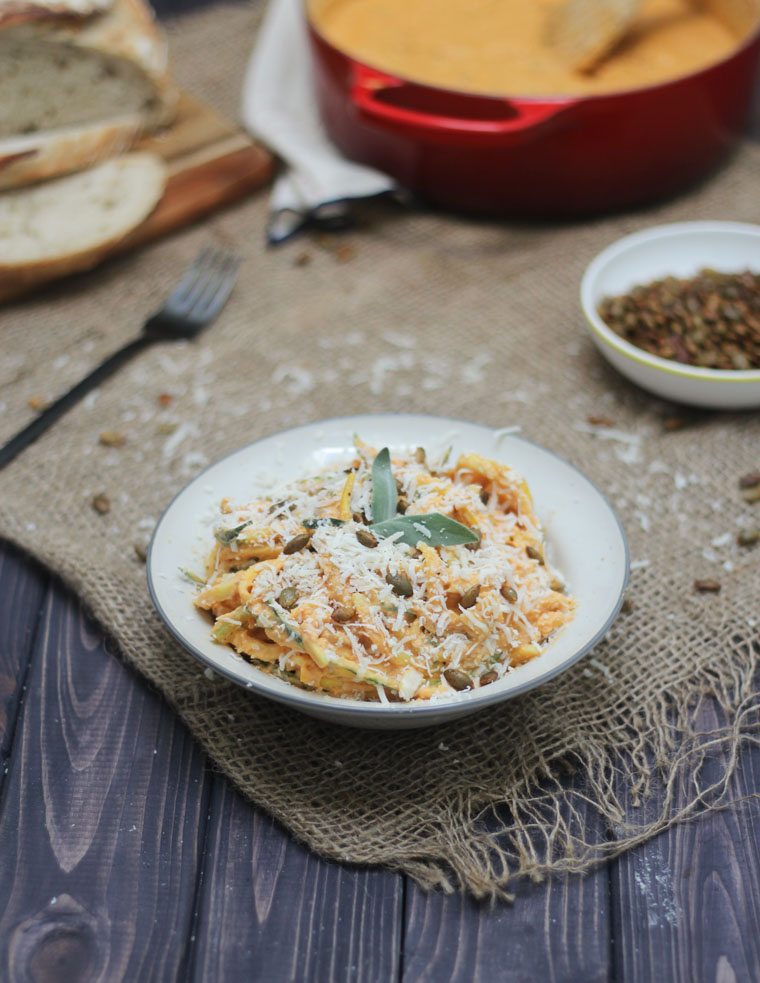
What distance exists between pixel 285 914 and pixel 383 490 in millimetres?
742

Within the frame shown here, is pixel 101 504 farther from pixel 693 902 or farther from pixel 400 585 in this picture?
pixel 693 902

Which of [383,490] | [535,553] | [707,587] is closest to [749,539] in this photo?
[707,587]

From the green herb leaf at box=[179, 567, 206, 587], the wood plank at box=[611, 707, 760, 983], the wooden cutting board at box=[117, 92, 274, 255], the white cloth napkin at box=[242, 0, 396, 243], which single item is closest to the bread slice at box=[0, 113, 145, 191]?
the wooden cutting board at box=[117, 92, 274, 255]

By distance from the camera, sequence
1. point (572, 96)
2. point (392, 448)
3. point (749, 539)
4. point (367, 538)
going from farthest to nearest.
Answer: point (572, 96) < point (749, 539) < point (392, 448) < point (367, 538)

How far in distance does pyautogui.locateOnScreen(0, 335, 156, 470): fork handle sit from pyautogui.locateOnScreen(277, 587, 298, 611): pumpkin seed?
1173 mm

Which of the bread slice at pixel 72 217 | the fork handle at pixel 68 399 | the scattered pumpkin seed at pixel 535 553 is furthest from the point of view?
the bread slice at pixel 72 217

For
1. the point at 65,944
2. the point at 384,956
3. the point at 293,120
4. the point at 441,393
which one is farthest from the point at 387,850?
the point at 293,120

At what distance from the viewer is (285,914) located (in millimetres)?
1890

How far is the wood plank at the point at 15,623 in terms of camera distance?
2257mm

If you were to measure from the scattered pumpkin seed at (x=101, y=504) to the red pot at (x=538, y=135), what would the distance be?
57.1 inches

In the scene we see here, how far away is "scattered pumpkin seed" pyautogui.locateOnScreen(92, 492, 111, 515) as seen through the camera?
2.69m

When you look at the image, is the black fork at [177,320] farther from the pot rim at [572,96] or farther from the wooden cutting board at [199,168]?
the pot rim at [572,96]

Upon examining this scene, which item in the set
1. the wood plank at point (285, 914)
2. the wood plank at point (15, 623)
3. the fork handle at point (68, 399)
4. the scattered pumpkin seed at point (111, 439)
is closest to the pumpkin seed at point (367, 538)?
the wood plank at point (285, 914)

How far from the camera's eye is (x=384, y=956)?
1.83 m
